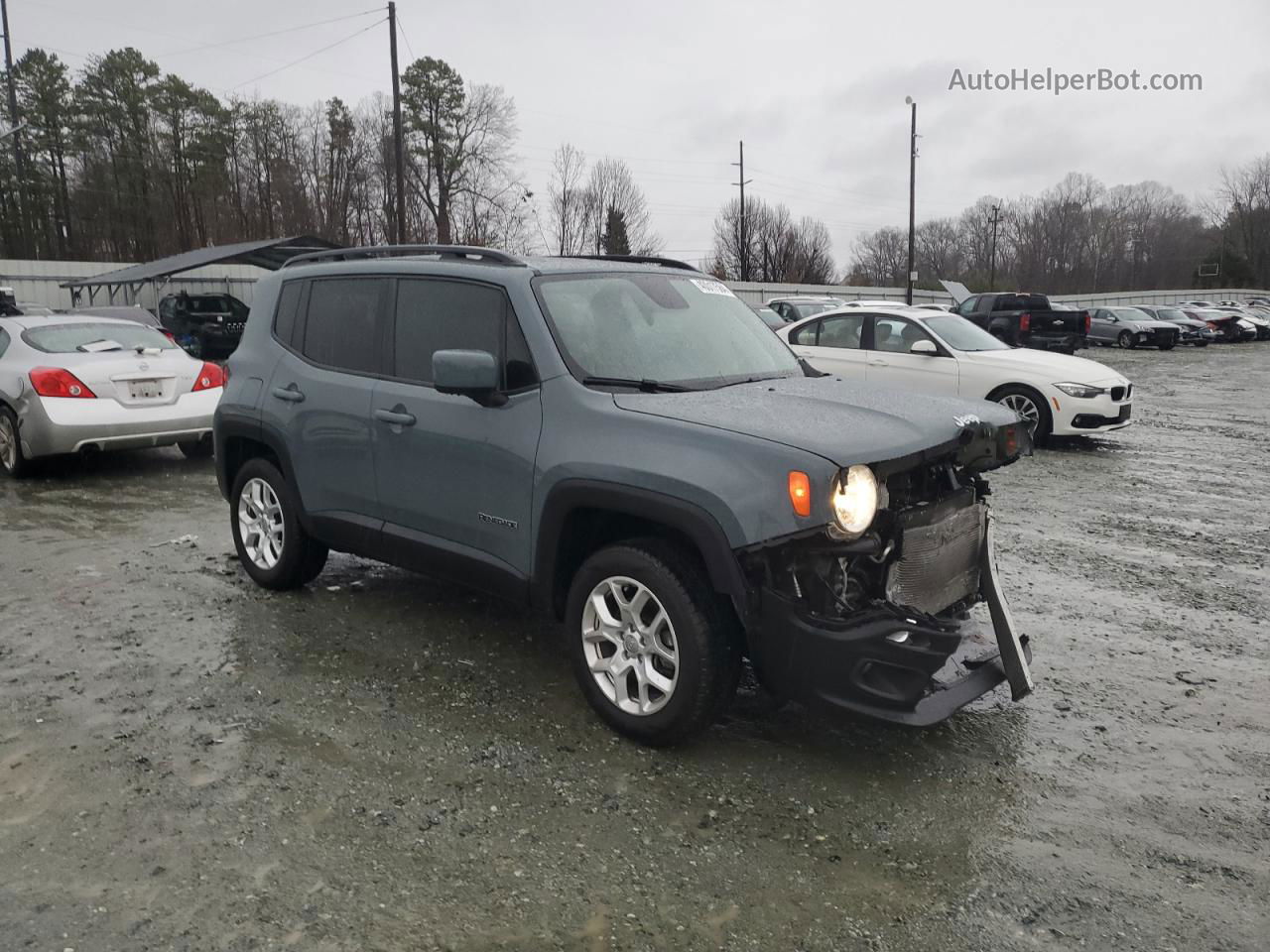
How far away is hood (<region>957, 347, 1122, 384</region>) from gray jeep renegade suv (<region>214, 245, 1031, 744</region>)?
292 inches

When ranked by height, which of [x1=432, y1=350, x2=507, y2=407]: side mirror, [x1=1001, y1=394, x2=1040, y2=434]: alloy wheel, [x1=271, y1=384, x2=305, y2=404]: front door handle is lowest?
[x1=1001, y1=394, x2=1040, y2=434]: alloy wheel

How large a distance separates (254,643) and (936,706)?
11.1 ft

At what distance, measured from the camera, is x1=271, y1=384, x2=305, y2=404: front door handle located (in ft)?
17.6

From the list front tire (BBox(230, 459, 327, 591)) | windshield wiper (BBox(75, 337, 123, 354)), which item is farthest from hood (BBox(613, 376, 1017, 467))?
windshield wiper (BBox(75, 337, 123, 354))

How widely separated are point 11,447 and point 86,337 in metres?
1.27

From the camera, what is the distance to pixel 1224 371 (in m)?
25.1

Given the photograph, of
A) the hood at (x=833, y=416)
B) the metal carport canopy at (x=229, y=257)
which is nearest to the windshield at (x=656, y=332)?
the hood at (x=833, y=416)

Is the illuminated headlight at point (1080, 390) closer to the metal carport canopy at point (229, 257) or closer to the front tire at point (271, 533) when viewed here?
the front tire at point (271, 533)

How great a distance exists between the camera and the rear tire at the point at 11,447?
9.38 m

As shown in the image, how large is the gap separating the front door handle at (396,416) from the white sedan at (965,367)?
7821 mm

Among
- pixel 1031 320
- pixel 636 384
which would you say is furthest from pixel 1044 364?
pixel 1031 320

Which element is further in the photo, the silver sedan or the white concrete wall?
the white concrete wall

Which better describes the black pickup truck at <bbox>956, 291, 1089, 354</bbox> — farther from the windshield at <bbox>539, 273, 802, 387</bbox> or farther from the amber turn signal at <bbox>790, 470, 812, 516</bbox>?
the amber turn signal at <bbox>790, 470, 812, 516</bbox>

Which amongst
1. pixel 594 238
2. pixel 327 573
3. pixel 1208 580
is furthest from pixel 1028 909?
pixel 594 238
